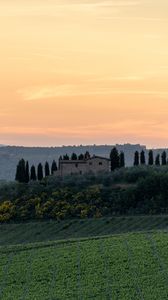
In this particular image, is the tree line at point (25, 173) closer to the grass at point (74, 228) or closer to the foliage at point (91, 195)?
the foliage at point (91, 195)

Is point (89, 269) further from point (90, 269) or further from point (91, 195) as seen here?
point (91, 195)

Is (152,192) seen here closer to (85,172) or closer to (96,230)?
(96,230)

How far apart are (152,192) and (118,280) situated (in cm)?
3356

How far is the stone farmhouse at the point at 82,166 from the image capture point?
87375mm

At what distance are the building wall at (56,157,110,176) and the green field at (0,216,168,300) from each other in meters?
39.8

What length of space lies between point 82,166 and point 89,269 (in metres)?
51.4

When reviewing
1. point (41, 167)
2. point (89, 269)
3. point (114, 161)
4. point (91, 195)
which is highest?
point (114, 161)

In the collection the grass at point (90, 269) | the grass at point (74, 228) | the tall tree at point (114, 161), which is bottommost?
the grass at point (90, 269)

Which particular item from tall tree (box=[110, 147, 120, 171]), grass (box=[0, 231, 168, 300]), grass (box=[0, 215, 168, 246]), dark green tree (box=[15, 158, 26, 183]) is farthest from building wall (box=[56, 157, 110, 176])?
grass (box=[0, 231, 168, 300])

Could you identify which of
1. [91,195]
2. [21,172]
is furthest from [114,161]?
[91,195]

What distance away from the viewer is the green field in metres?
32.8

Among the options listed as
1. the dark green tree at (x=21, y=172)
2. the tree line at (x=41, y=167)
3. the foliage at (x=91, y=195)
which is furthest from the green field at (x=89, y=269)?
the tree line at (x=41, y=167)

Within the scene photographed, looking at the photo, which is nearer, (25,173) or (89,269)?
(89,269)

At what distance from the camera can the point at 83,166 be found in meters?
88.6
